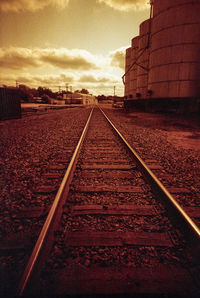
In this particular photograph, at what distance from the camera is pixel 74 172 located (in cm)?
349

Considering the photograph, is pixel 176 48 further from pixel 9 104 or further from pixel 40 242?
pixel 40 242

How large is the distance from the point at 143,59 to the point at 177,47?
7.80 m

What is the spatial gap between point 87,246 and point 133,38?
34.9 m

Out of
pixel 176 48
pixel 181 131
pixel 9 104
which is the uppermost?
pixel 176 48

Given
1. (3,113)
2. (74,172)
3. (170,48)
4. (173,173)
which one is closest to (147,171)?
(173,173)

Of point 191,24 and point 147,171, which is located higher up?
point 191,24

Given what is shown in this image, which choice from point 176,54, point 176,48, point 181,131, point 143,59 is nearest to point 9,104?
point 181,131

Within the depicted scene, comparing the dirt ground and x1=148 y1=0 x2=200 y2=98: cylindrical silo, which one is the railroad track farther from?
x1=148 y1=0 x2=200 y2=98: cylindrical silo

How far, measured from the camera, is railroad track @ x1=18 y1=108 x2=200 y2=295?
134 cm

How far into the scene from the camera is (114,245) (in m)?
1.73

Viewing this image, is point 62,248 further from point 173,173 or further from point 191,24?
point 191,24

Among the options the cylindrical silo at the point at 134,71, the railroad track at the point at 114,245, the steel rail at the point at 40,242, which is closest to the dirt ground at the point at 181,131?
the railroad track at the point at 114,245

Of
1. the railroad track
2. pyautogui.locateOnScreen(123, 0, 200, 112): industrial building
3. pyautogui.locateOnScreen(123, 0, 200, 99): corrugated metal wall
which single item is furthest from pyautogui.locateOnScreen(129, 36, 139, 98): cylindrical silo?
the railroad track

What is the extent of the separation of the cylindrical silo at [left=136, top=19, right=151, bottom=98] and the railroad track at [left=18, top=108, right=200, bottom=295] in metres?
23.2
